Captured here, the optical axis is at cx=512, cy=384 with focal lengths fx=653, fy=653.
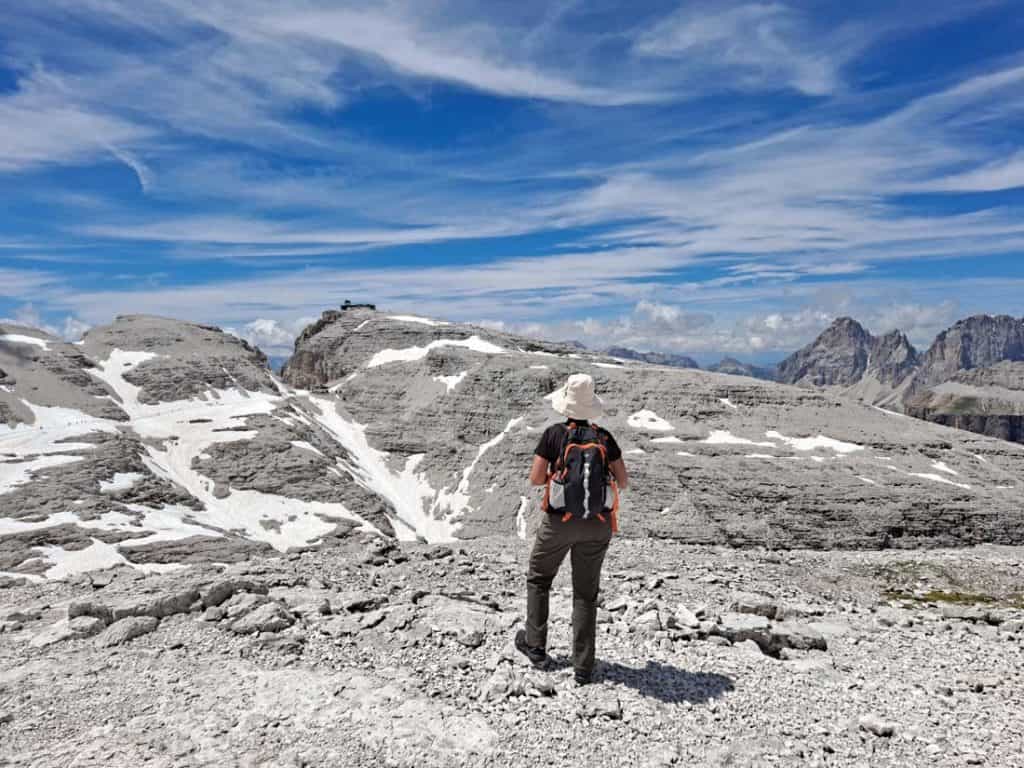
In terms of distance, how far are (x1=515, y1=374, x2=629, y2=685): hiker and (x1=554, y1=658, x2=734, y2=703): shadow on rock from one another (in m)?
0.58

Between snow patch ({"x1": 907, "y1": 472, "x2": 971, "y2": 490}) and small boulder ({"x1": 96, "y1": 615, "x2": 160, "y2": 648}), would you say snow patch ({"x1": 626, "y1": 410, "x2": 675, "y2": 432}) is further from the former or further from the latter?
small boulder ({"x1": 96, "y1": 615, "x2": 160, "y2": 648})

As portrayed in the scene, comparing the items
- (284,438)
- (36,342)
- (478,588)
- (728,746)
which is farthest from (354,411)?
(728,746)

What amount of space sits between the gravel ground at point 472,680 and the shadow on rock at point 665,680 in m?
0.03

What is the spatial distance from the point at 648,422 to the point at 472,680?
89361mm

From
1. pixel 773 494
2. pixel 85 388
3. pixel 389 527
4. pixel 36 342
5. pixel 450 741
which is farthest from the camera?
pixel 36 342

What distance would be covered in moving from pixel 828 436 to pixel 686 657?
88.5m

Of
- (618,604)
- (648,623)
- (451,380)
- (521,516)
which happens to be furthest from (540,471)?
(451,380)

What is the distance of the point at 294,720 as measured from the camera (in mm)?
9109

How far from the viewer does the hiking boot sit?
1076cm

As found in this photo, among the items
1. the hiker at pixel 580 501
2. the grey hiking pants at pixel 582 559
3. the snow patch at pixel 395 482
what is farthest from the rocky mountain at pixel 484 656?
the snow patch at pixel 395 482

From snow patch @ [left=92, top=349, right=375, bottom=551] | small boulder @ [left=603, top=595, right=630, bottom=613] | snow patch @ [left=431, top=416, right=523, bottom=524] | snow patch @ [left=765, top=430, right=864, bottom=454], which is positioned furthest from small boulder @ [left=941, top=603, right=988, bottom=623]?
snow patch @ [left=431, top=416, right=523, bottom=524]

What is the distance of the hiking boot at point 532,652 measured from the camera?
10758 millimetres

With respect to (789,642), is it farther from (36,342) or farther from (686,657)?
(36,342)

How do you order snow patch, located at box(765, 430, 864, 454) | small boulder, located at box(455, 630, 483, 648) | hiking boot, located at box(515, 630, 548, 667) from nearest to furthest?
1. hiking boot, located at box(515, 630, 548, 667)
2. small boulder, located at box(455, 630, 483, 648)
3. snow patch, located at box(765, 430, 864, 454)
